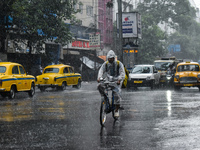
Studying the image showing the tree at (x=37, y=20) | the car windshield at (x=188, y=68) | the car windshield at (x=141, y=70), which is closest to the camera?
the car windshield at (x=188, y=68)

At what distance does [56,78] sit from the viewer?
26.3 metres

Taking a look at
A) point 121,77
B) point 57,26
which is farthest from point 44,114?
point 57,26

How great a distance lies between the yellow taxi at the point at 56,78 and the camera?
86.1 feet

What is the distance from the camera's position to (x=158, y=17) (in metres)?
73.7

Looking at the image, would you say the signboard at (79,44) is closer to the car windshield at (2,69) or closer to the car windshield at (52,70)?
the car windshield at (52,70)

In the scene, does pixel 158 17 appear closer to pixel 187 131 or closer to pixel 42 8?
pixel 42 8

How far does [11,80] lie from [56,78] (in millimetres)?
7635

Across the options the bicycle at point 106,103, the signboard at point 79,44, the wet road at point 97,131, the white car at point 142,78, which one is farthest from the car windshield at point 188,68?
the signboard at point 79,44

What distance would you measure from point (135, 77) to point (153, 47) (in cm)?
3797

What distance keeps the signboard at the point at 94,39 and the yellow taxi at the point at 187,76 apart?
22.6 meters

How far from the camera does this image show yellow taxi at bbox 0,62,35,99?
18.3 meters

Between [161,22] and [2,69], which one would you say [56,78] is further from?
[161,22]

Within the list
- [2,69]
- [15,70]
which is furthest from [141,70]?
[2,69]

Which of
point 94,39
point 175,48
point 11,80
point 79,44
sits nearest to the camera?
point 11,80
